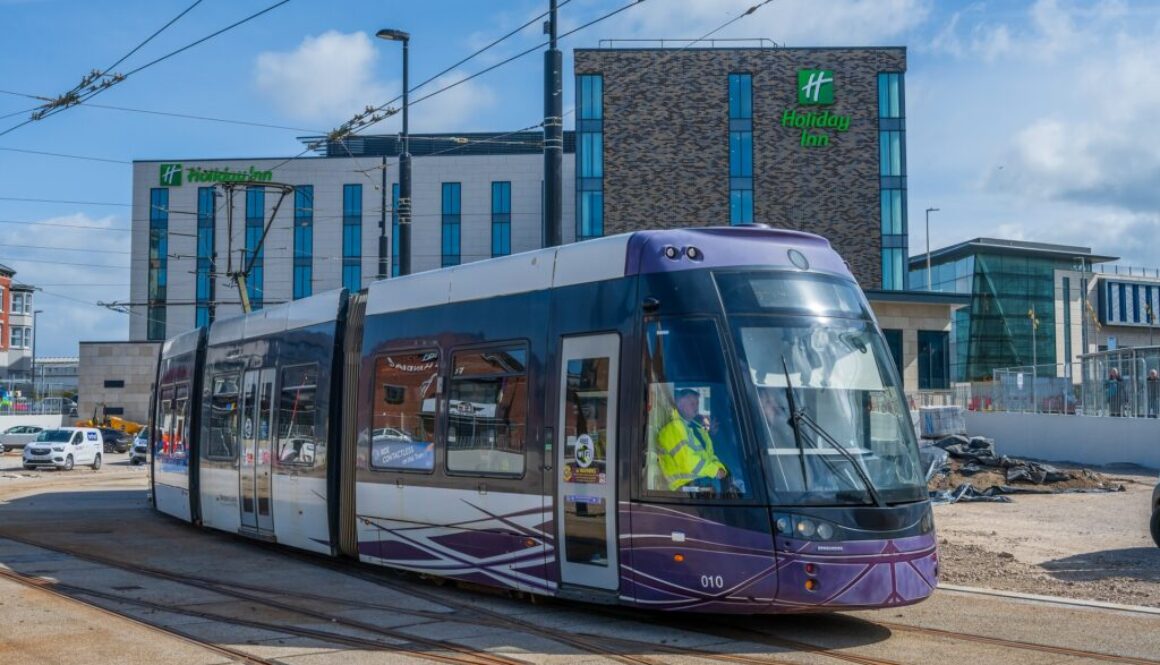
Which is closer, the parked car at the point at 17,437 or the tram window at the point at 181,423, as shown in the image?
the tram window at the point at 181,423

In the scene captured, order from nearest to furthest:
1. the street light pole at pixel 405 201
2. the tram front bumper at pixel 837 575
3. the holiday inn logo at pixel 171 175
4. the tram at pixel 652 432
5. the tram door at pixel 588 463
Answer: the tram front bumper at pixel 837 575, the tram at pixel 652 432, the tram door at pixel 588 463, the street light pole at pixel 405 201, the holiday inn logo at pixel 171 175

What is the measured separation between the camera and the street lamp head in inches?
963

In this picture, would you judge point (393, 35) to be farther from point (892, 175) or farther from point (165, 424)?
point (892, 175)

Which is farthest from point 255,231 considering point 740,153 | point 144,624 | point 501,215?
point 144,624

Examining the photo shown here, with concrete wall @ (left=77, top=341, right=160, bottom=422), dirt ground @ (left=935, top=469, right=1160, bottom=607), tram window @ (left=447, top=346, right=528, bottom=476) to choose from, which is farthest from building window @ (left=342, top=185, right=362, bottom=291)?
tram window @ (left=447, top=346, right=528, bottom=476)

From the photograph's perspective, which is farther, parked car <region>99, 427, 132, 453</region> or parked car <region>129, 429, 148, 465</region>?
parked car <region>99, 427, 132, 453</region>

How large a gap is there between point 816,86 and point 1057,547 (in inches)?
1984

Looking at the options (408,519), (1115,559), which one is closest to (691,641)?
(408,519)

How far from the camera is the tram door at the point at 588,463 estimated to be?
32.1ft

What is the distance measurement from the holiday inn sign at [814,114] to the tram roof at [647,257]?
2130 inches

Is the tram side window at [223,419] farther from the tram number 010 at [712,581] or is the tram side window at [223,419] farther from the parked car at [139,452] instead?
the parked car at [139,452]

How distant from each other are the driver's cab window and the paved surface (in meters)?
1.20

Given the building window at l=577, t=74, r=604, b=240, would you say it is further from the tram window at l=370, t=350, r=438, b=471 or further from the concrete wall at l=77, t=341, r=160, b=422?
the tram window at l=370, t=350, r=438, b=471

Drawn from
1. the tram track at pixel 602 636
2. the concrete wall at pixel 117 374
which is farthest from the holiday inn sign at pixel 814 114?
the tram track at pixel 602 636
